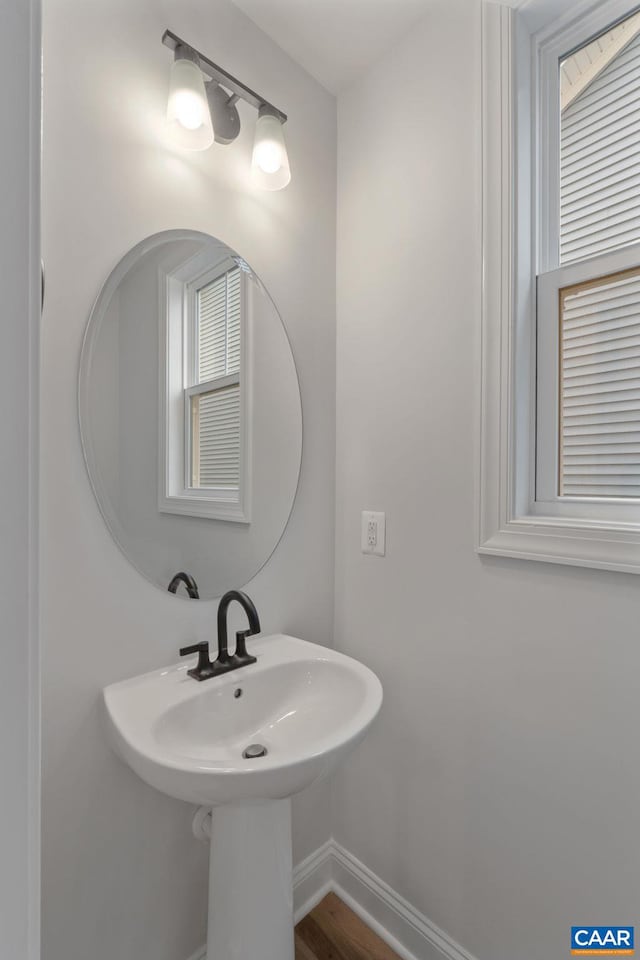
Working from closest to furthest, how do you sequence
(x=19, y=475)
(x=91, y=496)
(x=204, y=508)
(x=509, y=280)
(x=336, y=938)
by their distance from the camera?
(x=19, y=475) < (x=91, y=496) < (x=509, y=280) < (x=204, y=508) < (x=336, y=938)

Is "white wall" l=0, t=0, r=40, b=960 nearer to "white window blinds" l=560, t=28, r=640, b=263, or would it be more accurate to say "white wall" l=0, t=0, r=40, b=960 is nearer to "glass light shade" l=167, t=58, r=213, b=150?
"glass light shade" l=167, t=58, r=213, b=150

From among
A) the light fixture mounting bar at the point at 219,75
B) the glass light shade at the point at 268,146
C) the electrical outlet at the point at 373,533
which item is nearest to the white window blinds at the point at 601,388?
the electrical outlet at the point at 373,533

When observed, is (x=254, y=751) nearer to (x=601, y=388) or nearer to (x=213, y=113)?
(x=601, y=388)

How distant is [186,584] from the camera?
1.08 m

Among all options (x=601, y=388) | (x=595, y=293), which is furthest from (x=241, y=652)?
(x=595, y=293)

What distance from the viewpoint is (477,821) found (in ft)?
3.63

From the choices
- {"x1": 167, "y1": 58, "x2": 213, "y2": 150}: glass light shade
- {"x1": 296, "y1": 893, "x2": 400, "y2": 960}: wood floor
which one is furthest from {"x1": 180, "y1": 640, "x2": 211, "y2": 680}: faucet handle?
{"x1": 167, "y1": 58, "x2": 213, "y2": 150}: glass light shade

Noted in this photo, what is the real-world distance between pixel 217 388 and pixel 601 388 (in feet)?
2.94

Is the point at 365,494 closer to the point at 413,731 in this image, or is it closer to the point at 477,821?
the point at 413,731

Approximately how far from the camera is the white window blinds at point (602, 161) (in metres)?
0.95

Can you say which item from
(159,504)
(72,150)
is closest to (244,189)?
(72,150)

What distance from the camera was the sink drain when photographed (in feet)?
3.28

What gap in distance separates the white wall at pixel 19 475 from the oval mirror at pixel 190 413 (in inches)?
27.0

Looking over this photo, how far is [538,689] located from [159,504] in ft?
3.09
